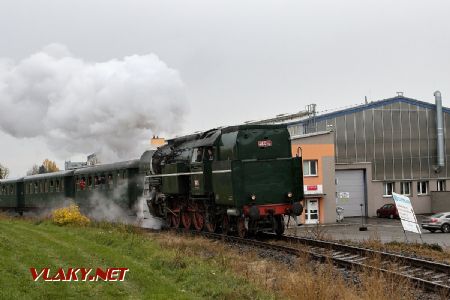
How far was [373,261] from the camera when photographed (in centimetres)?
1143

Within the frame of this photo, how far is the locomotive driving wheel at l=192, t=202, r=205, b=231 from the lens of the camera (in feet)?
61.5

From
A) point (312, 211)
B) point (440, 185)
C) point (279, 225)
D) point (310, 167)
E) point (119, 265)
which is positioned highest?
point (310, 167)

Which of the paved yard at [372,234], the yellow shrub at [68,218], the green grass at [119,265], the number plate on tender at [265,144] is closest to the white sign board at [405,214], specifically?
the paved yard at [372,234]

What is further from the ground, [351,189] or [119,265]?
[351,189]

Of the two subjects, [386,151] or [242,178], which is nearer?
[242,178]

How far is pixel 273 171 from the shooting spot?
16.4m

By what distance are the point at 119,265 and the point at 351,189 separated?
115 ft

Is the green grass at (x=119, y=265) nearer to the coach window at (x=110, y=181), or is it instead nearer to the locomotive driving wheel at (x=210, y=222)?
the locomotive driving wheel at (x=210, y=222)

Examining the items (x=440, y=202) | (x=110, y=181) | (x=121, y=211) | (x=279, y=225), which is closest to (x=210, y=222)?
(x=279, y=225)

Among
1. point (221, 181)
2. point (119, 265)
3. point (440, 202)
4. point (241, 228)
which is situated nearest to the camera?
point (119, 265)

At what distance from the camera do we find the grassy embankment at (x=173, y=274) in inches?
322

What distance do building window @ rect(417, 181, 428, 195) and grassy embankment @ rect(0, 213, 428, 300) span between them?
3621cm

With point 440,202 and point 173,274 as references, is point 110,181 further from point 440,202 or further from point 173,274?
point 440,202

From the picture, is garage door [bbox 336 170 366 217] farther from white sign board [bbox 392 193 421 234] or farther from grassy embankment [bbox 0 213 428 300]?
grassy embankment [bbox 0 213 428 300]
